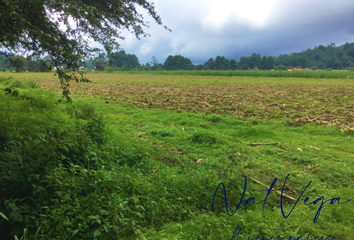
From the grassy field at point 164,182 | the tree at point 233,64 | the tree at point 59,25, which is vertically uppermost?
the tree at point 233,64

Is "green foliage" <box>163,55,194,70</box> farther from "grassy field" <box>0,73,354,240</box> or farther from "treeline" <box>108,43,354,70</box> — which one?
"grassy field" <box>0,73,354,240</box>

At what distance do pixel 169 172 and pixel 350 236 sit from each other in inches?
107

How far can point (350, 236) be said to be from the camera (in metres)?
2.55

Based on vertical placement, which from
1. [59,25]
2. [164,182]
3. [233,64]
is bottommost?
[164,182]

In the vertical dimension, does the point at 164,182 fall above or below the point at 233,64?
below

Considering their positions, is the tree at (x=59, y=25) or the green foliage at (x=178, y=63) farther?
the green foliage at (x=178, y=63)

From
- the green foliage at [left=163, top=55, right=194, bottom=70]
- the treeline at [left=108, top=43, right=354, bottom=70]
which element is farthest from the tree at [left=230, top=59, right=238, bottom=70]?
the green foliage at [left=163, top=55, right=194, bottom=70]

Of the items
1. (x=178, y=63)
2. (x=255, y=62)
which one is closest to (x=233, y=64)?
(x=255, y=62)

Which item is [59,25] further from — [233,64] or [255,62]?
[255,62]

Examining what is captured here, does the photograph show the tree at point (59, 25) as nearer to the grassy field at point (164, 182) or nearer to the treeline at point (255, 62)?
the grassy field at point (164, 182)

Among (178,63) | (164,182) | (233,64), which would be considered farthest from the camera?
(178,63)

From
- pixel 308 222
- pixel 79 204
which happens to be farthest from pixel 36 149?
pixel 308 222

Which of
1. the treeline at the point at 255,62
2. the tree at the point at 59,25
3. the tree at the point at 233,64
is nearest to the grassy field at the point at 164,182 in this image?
the tree at the point at 59,25

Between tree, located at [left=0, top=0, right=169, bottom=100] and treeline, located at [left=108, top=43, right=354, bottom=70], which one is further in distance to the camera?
treeline, located at [left=108, top=43, right=354, bottom=70]
